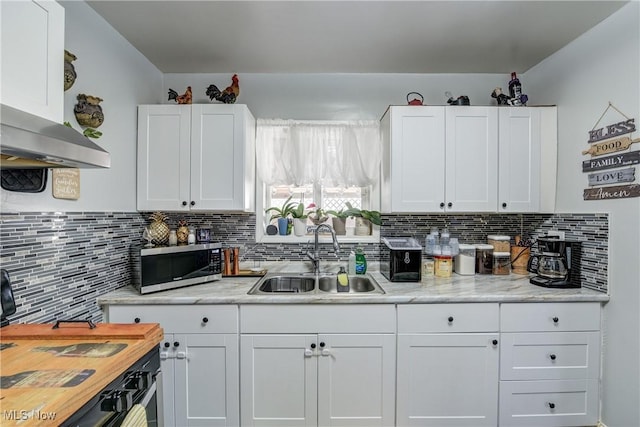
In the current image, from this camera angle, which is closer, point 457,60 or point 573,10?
point 573,10

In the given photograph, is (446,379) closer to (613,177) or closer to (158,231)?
(613,177)

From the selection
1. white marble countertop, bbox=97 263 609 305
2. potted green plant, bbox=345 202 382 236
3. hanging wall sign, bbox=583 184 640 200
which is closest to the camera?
hanging wall sign, bbox=583 184 640 200

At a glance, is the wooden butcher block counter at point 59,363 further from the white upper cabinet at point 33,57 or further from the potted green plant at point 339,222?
the potted green plant at point 339,222

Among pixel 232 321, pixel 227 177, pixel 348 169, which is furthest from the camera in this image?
pixel 348 169

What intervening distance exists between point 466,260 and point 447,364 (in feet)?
2.58

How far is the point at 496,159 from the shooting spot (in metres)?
2.09

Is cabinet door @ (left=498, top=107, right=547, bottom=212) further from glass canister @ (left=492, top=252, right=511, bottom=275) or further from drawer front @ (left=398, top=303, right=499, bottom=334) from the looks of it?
drawer front @ (left=398, top=303, right=499, bottom=334)

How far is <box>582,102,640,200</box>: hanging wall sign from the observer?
1587mm

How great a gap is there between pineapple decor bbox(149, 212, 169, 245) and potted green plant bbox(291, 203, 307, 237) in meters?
0.93

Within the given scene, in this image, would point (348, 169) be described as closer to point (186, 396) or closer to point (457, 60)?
point (457, 60)

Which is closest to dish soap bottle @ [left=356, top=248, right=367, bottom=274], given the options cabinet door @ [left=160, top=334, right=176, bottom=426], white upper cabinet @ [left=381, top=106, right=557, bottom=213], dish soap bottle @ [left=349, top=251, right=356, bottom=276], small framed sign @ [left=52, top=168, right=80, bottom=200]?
dish soap bottle @ [left=349, top=251, right=356, bottom=276]

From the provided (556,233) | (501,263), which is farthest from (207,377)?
(556,233)

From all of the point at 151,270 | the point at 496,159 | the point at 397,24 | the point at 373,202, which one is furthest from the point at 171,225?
the point at 496,159

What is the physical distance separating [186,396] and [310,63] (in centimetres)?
236
